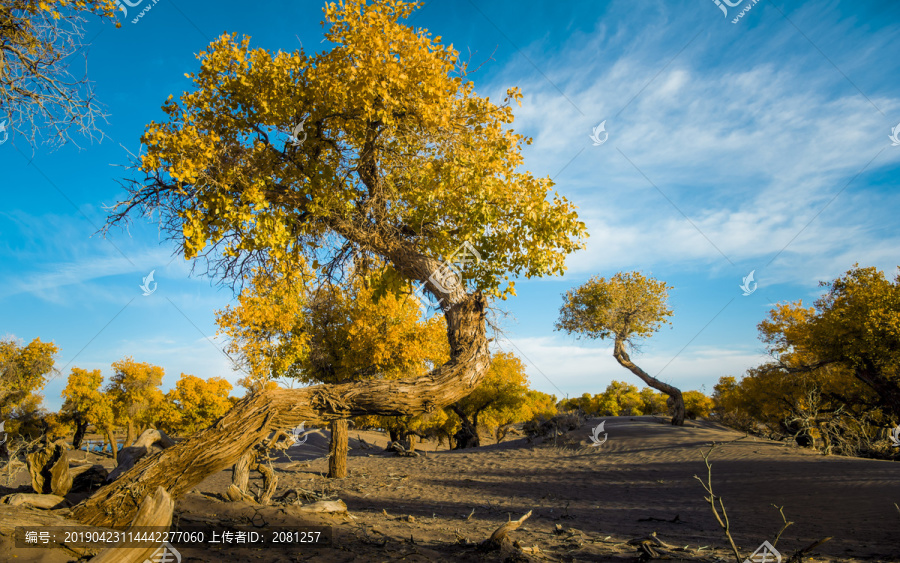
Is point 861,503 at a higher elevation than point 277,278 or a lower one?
lower

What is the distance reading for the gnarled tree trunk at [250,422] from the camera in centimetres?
452

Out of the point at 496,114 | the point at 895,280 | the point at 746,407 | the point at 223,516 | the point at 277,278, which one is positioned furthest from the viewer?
the point at 746,407

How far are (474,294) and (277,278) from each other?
3679mm

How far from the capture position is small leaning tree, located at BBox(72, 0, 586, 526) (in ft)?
19.5

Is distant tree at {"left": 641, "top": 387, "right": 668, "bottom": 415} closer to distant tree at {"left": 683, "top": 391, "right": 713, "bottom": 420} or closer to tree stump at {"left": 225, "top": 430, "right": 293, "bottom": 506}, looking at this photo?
distant tree at {"left": 683, "top": 391, "right": 713, "bottom": 420}

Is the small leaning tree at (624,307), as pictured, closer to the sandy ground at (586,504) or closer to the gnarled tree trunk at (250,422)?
the sandy ground at (586,504)

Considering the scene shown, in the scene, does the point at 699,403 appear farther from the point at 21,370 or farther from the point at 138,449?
the point at 21,370

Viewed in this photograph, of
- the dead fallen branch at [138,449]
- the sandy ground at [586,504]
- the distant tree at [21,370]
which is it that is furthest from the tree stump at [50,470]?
the distant tree at [21,370]

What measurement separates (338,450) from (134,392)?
114 feet

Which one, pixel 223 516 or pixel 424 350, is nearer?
pixel 223 516

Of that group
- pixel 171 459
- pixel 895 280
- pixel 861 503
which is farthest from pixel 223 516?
pixel 895 280

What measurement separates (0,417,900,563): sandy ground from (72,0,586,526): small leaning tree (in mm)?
2425

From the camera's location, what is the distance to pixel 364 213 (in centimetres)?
689

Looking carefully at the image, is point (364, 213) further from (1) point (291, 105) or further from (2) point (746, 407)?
(2) point (746, 407)
